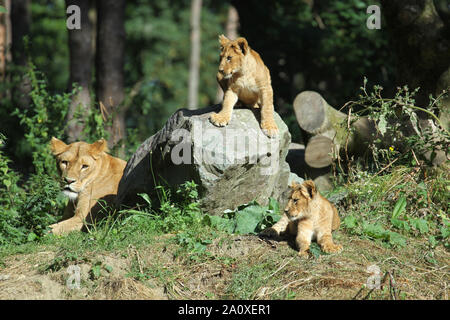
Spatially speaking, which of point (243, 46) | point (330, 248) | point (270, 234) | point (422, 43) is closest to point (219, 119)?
point (243, 46)

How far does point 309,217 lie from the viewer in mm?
5484

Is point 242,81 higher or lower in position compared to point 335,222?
higher

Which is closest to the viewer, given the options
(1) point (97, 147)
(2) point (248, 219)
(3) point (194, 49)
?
(2) point (248, 219)

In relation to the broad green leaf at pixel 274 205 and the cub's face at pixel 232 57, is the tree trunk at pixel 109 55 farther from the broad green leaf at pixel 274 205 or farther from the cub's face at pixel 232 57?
the broad green leaf at pixel 274 205

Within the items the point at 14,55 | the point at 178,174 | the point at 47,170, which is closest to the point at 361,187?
the point at 178,174

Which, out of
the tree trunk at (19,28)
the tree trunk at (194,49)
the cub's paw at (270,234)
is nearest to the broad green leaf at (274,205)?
the cub's paw at (270,234)

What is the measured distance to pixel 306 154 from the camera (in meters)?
7.85

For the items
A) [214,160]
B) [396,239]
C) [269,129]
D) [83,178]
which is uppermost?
[269,129]

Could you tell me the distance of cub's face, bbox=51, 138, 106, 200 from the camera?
693cm

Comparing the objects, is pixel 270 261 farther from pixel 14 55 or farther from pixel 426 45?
pixel 14 55

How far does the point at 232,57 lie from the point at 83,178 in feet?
7.89

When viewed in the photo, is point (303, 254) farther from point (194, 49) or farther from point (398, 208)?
point (194, 49)

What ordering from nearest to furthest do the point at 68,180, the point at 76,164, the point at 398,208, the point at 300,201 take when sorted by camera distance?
the point at 300,201 < the point at 398,208 < the point at 68,180 < the point at 76,164

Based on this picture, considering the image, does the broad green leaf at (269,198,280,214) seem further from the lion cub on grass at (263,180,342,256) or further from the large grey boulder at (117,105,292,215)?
the lion cub on grass at (263,180,342,256)
